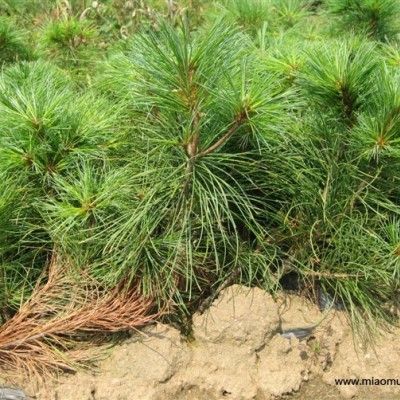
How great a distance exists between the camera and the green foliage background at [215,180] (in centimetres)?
152

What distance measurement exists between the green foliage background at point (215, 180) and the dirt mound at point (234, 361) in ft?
0.27

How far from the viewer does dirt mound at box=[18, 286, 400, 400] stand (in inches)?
62.0

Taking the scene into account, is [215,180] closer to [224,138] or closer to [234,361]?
[224,138]

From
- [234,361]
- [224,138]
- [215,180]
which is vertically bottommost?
[234,361]

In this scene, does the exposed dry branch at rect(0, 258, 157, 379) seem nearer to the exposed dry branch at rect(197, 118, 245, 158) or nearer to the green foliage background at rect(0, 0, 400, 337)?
the green foliage background at rect(0, 0, 400, 337)

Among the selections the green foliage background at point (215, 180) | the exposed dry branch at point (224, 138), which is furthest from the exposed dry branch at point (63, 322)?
the exposed dry branch at point (224, 138)

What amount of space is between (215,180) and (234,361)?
20.2 inches

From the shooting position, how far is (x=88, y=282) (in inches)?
65.3

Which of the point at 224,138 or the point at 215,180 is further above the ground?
the point at 224,138

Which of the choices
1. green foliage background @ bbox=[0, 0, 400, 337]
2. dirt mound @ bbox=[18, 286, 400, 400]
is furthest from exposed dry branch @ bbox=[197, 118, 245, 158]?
dirt mound @ bbox=[18, 286, 400, 400]

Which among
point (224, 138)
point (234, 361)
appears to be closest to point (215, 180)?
point (224, 138)

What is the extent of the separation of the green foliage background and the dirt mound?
8 cm

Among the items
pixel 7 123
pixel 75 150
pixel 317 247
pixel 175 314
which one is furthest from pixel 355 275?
pixel 7 123

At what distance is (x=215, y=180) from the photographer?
1.55 metres
